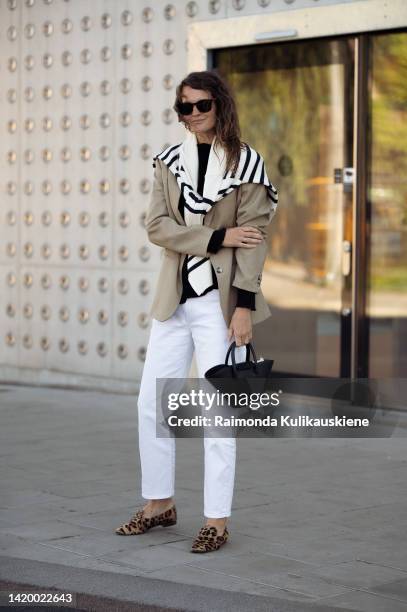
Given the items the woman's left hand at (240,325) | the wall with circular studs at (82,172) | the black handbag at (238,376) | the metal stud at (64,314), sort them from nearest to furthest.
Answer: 1. the black handbag at (238,376)
2. the woman's left hand at (240,325)
3. the wall with circular studs at (82,172)
4. the metal stud at (64,314)

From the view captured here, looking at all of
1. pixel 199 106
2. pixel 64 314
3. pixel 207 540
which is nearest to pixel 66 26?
pixel 64 314

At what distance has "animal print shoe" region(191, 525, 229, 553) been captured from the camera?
237 inches

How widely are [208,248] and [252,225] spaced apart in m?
0.25

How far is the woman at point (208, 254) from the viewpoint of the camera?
602cm

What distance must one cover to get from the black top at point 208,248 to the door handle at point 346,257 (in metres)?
4.17

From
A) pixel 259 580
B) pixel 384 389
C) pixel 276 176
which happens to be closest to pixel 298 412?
pixel 384 389

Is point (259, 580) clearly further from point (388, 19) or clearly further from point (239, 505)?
point (388, 19)

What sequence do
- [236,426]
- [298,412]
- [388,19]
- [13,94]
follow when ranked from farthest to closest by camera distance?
[13,94], [298,412], [388,19], [236,426]

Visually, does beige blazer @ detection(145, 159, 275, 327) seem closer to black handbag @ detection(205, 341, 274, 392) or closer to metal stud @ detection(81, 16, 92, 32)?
black handbag @ detection(205, 341, 274, 392)

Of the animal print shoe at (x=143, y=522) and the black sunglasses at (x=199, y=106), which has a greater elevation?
the black sunglasses at (x=199, y=106)

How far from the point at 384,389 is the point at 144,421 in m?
4.27

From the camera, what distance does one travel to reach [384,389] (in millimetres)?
10109

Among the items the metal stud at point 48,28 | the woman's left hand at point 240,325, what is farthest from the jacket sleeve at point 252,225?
the metal stud at point 48,28

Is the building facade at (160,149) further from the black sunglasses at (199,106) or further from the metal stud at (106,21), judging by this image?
the black sunglasses at (199,106)
